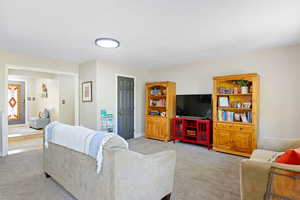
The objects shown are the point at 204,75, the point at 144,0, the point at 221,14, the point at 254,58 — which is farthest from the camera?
the point at 204,75

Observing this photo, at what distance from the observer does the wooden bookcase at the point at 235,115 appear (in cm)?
355

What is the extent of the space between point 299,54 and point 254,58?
80cm

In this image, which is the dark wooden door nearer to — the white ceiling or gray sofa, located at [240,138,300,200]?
the white ceiling

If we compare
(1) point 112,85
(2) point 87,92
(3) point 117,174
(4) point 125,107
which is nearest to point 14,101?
(2) point 87,92

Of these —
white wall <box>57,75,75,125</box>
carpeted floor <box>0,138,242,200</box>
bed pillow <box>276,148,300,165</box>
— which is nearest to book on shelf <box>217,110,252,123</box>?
carpeted floor <box>0,138,242,200</box>

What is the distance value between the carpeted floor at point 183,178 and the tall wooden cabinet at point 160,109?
1.25 metres

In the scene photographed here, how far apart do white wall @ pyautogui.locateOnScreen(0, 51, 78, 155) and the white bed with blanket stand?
2645 mm

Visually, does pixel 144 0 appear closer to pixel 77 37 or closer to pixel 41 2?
pixel 41 2

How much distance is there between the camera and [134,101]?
5.60 metres

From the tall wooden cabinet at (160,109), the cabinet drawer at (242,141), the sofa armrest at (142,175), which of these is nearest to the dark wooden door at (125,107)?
the tall wooden cabinet at (160,109)

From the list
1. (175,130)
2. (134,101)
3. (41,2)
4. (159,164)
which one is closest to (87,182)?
(159,164)

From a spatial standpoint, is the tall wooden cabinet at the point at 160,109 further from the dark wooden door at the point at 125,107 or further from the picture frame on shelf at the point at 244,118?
the picture frame on shelf at the point at 244,118

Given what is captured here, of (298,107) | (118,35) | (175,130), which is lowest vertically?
(175,130)

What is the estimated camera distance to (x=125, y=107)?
17.4 ft
